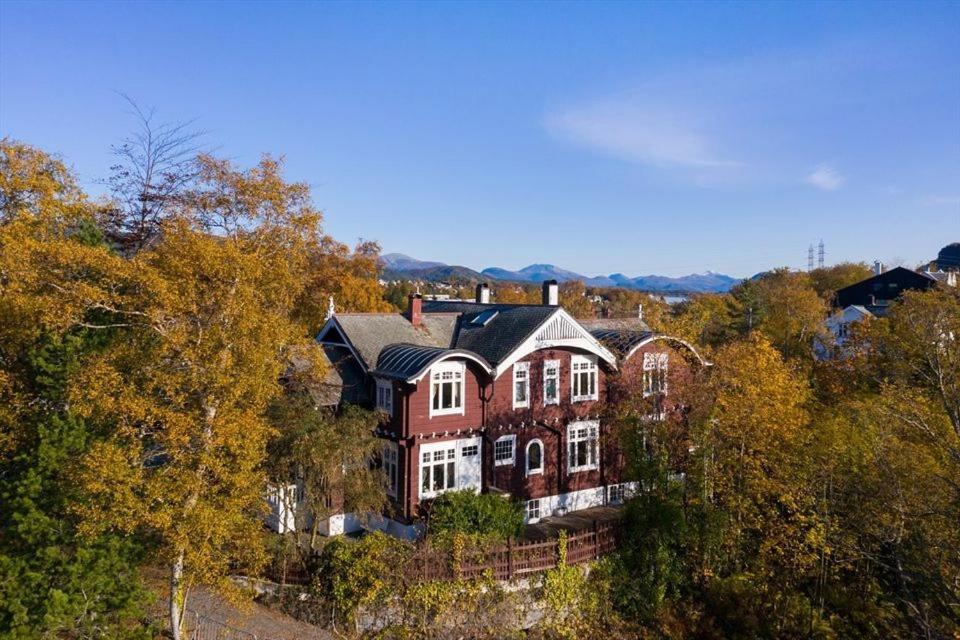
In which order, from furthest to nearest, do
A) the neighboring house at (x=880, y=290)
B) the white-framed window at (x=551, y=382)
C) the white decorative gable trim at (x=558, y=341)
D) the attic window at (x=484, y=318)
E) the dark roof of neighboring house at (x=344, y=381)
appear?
the neighboring house at (x=880, y=290) < the attic window at (x=484, y=318) < the white-framed window at (x=551, y=382) < the white decorative gable trim at (x=558, y=341) < the dark roof of neighboring house at (x=344, y=381)

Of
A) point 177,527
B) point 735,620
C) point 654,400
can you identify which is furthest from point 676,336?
point 177,527

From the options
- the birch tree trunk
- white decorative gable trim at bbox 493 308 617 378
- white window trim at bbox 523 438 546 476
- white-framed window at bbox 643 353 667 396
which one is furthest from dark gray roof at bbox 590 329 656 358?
the birch tree trunk

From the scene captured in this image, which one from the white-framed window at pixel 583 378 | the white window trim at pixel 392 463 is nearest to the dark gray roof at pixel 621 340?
the white-framed window at pixel 583 378

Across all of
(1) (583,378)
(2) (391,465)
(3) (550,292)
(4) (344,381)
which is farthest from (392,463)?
(3) (550,292)

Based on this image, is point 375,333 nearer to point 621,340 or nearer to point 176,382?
point 621,340

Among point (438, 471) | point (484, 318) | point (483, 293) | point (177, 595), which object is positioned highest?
point (483, 293)

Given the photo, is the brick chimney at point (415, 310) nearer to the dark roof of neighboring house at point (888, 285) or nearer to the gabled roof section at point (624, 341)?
the gabled roof section at point (624, 341)

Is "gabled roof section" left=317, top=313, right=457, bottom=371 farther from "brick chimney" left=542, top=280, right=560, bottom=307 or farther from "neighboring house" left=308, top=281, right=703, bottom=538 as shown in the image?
"brick chimney" left=542, top=280, right=560, bottom=307
